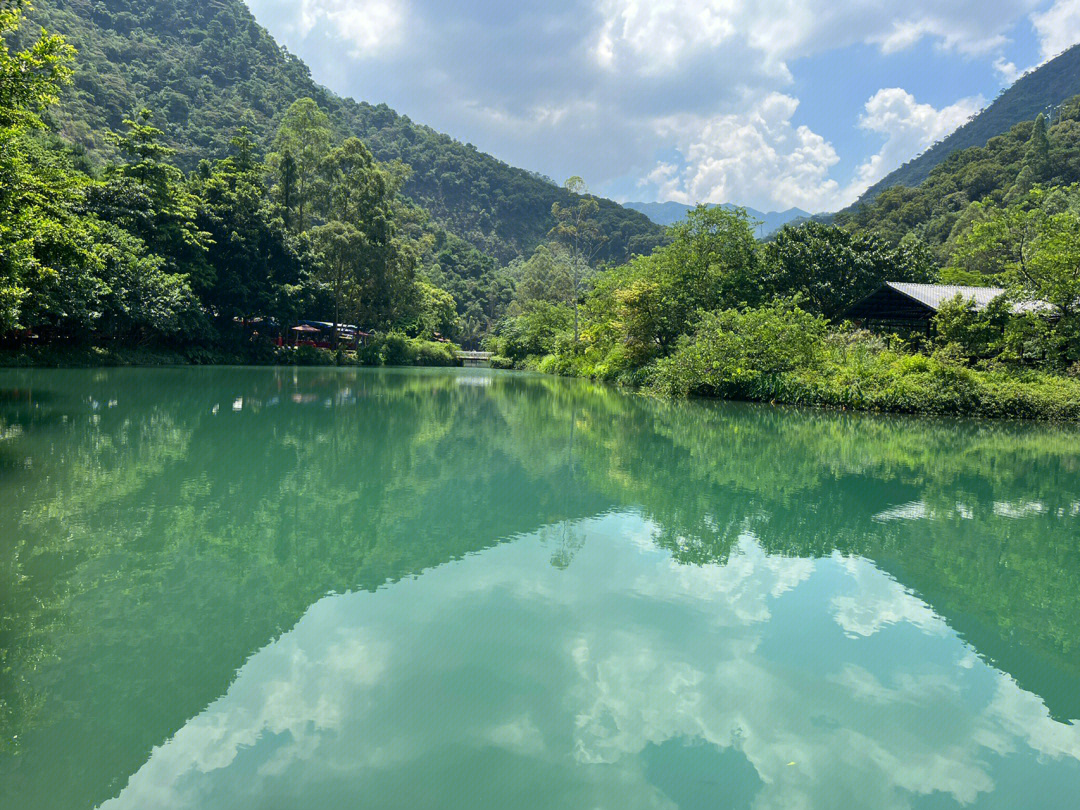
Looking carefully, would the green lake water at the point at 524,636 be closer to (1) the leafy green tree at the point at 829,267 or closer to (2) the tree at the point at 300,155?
(1) the leafy green tree at the point at 829,267

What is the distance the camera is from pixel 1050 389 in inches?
634

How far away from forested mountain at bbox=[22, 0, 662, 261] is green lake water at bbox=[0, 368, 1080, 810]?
4878cm

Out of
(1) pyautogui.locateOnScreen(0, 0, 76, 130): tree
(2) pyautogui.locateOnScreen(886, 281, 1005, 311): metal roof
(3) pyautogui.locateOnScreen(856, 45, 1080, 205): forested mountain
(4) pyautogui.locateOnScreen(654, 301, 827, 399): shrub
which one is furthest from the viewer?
(3) pyautogui.locateOnScreen(856, 45, 1080, 205): forested mountain

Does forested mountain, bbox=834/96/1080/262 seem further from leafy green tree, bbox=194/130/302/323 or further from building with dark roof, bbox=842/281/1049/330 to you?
leafy green tree, bbox=194/130/302/323

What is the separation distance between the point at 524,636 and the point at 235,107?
85.9m

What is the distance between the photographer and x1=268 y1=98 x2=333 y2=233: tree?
35362 mm

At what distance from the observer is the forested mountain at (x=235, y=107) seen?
199 ft

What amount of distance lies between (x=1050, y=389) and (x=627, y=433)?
38.9 ft

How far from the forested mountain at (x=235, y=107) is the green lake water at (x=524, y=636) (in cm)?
4878

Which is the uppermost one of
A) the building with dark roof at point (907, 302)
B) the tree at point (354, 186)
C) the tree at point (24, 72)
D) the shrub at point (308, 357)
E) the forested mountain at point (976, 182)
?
the forested mountain at point (976, 182)

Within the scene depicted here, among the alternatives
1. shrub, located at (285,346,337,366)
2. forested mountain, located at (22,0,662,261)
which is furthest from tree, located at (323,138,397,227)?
forested mountain, located at (22,0,662,261)

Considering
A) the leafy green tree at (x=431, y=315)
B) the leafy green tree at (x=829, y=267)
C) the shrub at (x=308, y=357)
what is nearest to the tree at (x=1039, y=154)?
the leafy green tree at (x=829, y=267)

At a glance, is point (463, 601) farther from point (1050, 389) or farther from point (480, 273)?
point (480, 273)

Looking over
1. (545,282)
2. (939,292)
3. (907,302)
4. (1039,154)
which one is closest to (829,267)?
(907,302)
